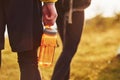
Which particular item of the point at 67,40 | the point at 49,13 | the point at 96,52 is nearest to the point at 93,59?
the point at 96,52

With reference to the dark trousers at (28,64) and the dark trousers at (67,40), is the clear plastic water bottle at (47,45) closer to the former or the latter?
the dark trousers at (28,64)

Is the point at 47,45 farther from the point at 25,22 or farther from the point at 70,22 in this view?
the point at 70,22

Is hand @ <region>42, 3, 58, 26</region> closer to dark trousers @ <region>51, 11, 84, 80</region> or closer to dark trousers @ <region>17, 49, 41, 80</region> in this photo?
dark trousers @ <region>17, 49, 41, 80</region>

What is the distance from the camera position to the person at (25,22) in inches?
106

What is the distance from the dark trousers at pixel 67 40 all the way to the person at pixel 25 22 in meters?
0.86

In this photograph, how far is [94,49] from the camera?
20.7ft

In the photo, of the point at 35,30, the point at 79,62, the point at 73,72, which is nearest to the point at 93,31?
the point at 79,62

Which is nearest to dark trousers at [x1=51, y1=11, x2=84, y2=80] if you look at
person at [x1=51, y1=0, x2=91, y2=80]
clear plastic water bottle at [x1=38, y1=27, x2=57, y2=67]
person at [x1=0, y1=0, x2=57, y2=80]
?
person at [x1=51, y1=0, x2=91, y2=80]

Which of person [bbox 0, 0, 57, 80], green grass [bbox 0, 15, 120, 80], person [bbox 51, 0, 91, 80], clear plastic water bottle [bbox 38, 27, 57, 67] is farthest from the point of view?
green grass [bbox 0, 15, 120, 80]

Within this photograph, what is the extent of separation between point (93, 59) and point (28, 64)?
3.04 metres

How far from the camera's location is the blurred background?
497 cm

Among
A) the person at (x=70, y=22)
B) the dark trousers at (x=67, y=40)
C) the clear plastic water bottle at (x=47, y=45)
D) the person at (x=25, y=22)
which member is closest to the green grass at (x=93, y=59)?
the dark trousers at (x=67, y=40)

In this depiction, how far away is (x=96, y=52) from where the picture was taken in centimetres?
609

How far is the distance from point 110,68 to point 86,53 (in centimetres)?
84
